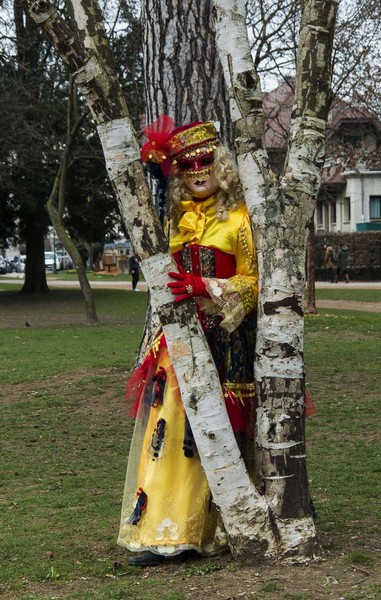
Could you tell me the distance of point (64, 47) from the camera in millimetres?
4578

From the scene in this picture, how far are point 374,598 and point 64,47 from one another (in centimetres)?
280

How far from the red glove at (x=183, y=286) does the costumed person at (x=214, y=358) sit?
0.45 ft

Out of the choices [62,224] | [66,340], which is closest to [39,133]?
[62,224]

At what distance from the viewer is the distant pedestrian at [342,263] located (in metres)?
42.0

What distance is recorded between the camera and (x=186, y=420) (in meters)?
4.91

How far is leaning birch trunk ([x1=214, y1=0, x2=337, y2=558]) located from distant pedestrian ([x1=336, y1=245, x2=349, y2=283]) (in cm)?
3755

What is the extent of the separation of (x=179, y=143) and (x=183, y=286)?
84cm

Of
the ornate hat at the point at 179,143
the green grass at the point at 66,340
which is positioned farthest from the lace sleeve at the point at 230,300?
the green grass at the point at 66,340

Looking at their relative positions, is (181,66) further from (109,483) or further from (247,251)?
(109,483)

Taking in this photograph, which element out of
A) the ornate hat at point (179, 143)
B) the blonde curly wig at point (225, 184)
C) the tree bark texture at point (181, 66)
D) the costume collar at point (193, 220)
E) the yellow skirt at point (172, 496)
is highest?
the tree bark texture at point (181, 66)

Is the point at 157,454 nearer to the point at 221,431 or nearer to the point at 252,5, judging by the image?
the point at 221,431

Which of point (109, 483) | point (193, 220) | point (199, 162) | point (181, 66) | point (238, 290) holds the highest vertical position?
point (181, 66)

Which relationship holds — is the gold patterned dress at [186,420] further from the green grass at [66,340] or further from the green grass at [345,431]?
the green grass at [66,340]

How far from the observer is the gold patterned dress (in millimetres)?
4918
